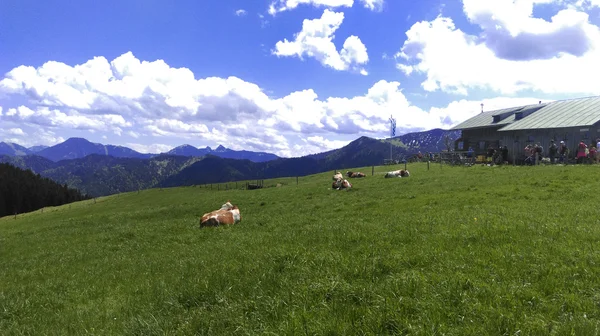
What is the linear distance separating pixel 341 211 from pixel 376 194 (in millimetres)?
6699

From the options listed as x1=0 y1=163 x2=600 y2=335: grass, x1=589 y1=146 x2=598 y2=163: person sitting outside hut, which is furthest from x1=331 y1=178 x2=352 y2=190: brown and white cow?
x1=589 y1=146 x2=598 y2=163: person sitting outside hut

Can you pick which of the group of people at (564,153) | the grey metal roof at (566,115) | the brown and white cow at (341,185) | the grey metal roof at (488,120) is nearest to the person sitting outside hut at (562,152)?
the group of people at (564,153)

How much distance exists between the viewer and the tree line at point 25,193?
13425 centimetres

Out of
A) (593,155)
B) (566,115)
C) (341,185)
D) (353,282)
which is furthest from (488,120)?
(353,282)

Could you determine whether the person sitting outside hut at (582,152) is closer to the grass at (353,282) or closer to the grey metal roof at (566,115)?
the grey metal roof at (566,115)

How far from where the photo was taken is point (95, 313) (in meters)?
8.33

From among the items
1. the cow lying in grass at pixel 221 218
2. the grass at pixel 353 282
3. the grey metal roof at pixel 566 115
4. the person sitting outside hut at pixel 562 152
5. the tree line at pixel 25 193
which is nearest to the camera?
the grass at pixel 353 282

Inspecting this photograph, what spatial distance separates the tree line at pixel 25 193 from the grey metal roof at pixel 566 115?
528 ft

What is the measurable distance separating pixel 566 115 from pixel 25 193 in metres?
176

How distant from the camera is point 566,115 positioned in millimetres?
49969

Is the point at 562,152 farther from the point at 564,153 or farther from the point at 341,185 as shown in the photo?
the point at 341,185

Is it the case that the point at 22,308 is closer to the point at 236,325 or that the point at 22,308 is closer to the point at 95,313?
the point at 95,313

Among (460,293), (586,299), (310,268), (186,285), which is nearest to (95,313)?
(186,285)

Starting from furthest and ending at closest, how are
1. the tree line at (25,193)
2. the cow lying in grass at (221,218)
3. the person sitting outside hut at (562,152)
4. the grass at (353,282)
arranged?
1. the tree line at (25,193)
2. the person sitting outside hut at (562,152)
3. the cow lying in grass at (221,218)
4. the grass at (353,282)
